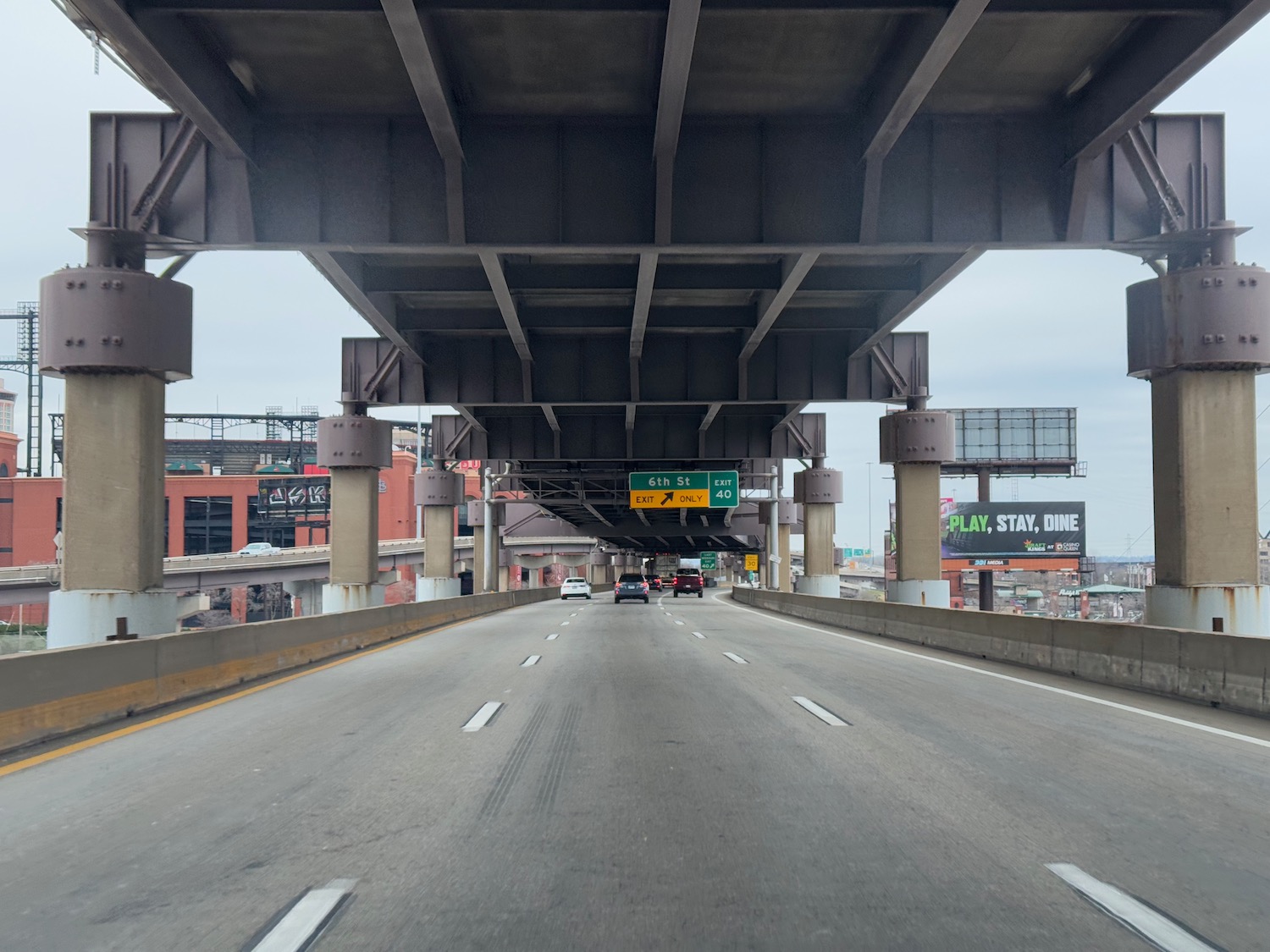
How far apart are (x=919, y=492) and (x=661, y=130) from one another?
1655 centimetres

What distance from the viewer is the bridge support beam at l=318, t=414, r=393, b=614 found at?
2755cm

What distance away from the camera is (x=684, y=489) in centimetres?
4738

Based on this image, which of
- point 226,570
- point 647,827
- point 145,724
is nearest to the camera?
point 647,827

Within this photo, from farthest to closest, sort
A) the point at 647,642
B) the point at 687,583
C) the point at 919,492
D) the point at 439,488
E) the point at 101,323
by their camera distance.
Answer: the point at 687,583, the point at 439,488, the point at 919,492, the point at 647,642, the point at 101,323

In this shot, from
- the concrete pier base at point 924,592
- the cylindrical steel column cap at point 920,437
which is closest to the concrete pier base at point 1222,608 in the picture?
the cylindrical steel column cap at point 920,437

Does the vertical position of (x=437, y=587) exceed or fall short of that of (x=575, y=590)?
it exceeds it

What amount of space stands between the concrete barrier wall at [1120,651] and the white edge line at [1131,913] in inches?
293

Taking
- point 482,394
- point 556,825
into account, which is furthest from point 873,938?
point 482,394

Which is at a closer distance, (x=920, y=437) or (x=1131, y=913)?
(x=1131, y=913)

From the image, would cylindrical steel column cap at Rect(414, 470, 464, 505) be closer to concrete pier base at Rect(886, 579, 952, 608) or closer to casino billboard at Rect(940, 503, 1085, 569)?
concrete pier base at Rect(886, 579, 952, 608)

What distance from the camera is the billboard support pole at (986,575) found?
268 ft

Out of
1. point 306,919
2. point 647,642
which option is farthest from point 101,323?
point 647,642

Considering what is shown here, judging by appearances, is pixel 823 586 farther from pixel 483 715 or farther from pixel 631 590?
pixel 483 715

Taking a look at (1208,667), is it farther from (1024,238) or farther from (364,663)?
(364,663)
